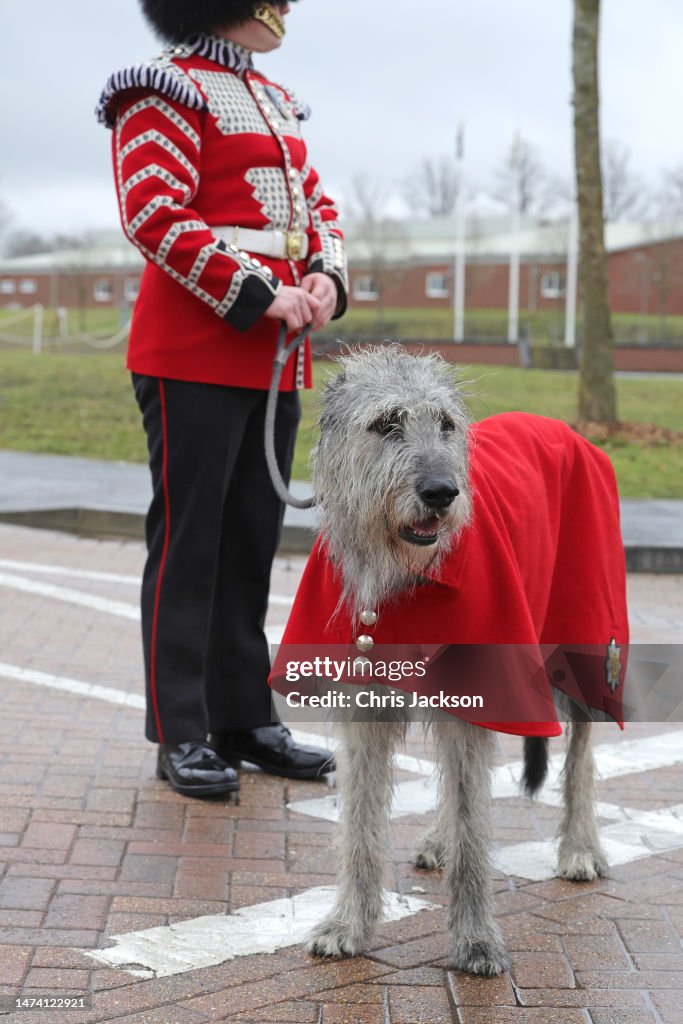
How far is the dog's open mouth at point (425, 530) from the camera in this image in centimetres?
333

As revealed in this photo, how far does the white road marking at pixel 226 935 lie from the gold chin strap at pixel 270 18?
3176 mm

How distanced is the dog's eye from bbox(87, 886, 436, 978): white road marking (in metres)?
1.46

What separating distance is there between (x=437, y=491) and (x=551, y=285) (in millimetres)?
66509

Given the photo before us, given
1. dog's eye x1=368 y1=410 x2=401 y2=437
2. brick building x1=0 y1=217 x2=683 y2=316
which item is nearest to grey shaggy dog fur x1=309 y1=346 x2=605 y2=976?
dog's eye x1=368 y1=410 x2=401 y2=437

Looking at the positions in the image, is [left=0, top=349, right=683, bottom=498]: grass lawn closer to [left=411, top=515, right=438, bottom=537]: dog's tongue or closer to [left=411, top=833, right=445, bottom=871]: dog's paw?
[left=411, top=833, right=445, bottom=871]: dog's paw

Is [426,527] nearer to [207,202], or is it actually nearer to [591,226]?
[207,202]

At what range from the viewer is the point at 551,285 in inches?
2670

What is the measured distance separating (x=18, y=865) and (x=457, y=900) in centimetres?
148

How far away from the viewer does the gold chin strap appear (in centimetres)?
486

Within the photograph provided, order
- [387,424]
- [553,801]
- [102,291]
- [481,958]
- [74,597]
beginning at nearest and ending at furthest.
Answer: [387,424] → [481,958] → [553,801] → [74,597] → [102,291]

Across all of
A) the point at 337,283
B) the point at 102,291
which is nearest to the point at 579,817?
the point at 337,283

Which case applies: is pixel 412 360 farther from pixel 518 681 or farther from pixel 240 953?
pixel 240 953

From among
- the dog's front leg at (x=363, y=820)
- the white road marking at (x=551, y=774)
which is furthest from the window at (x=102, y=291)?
the dog's front leg at (x=363, y=820)

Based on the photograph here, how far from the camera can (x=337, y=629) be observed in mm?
3686
